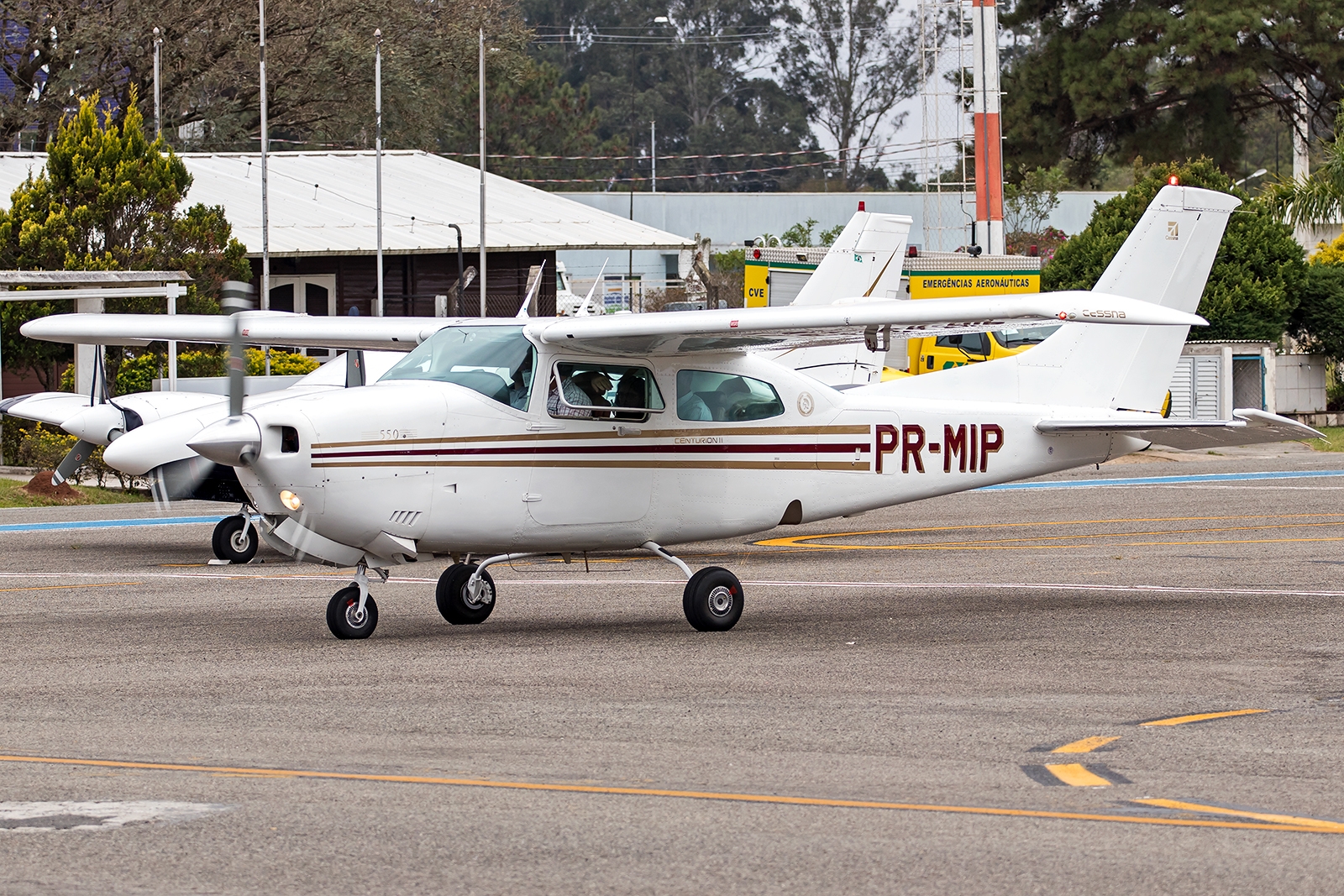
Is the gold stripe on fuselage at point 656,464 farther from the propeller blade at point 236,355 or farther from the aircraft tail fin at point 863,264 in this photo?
the aircraft tail fin at point 863,264

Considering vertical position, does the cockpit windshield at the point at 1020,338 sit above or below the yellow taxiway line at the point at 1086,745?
above

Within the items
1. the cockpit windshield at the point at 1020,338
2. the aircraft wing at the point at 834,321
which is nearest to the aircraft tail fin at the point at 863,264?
the aircraft wing at the point at 834,321

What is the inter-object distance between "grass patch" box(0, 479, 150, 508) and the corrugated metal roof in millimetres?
13494

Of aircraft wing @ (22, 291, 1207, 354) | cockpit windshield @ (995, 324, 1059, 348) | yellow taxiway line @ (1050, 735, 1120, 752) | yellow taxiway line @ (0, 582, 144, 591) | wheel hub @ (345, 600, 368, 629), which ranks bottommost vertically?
yellow taxiway line @ (1050, 735, 1120, 752)

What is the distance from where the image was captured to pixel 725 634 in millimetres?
11953

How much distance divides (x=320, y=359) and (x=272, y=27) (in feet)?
57.2

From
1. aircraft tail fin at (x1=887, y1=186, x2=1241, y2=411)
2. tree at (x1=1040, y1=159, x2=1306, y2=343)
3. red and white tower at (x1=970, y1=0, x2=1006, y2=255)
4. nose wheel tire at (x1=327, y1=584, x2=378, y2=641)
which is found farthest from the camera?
red and white tower at (x1=970, y1=0, x2=1006, y2=255)

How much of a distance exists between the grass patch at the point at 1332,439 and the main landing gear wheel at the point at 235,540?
1837 centimetres

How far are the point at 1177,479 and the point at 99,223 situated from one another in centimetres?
1793

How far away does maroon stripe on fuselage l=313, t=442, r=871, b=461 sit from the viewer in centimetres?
1092

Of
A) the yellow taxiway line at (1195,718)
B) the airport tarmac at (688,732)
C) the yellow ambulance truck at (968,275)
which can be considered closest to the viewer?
the airport tarmac at (688,732)

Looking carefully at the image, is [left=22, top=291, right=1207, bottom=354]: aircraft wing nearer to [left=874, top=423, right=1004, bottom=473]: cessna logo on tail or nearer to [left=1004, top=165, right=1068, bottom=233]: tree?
[left=874, top=423, right=1004, bottom=473]: cessna logo on tail

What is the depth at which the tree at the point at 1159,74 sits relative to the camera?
5962 centimetres

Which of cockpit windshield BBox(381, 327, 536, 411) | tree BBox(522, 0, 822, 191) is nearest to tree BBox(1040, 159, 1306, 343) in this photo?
cockpit windshield BBox(381, 327, 536, 411)
